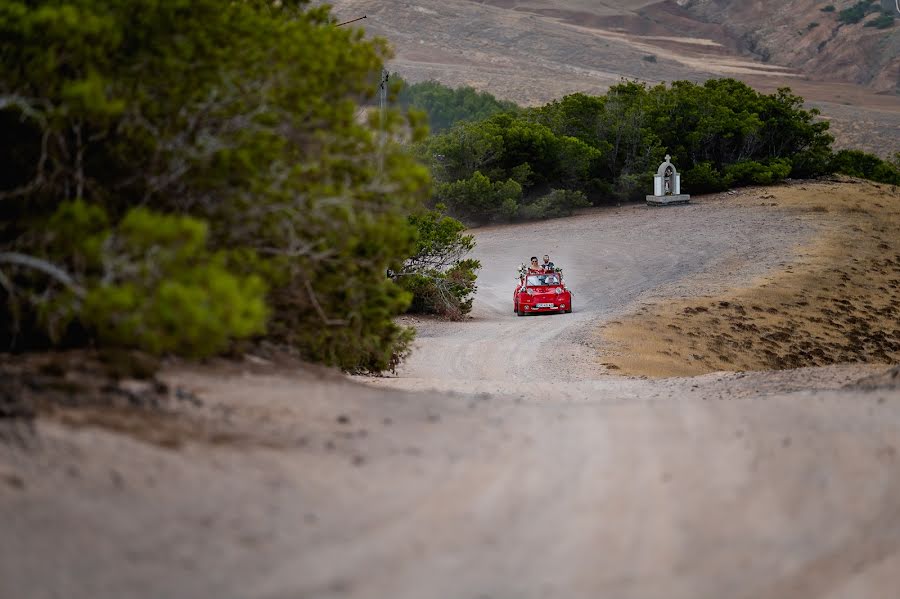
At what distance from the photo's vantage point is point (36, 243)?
395 inches

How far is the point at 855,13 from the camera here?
508 ft

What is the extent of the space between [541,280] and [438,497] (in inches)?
1149

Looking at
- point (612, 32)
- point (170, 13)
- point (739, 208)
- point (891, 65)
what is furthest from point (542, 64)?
point (170, 13)

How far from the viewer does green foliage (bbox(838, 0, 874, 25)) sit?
6083 inches

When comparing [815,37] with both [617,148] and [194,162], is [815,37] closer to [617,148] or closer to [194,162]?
[617,148]

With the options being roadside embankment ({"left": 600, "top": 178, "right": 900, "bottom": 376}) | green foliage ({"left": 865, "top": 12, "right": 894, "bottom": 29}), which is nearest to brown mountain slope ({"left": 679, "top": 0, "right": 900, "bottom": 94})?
green foliage ({"left": 865, "top": 12, "right": 894, "bottom": 29})

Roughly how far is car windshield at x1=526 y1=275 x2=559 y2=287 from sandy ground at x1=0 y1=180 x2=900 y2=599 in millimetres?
24702

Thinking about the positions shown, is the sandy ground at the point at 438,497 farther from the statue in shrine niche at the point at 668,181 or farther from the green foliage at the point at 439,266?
the statue in shrine niche at the point at 668,181

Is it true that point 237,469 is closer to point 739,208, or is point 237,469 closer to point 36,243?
point 36,243

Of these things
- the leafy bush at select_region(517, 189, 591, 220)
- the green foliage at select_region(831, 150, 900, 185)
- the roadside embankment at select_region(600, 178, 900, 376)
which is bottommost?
the roadside embankment at select_region(600, 178, 900, 376)

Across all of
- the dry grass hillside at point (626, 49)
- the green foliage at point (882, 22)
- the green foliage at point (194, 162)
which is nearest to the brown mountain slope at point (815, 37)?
the dry grass hillside at point (626, 49)

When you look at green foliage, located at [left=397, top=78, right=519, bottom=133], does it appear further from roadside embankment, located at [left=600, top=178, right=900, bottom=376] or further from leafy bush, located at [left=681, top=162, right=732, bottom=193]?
roadside embankment, located at [left=600, top=178, right=900, bottom=376]

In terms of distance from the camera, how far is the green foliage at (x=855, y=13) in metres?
154

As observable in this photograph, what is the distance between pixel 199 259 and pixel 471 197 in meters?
49.6
